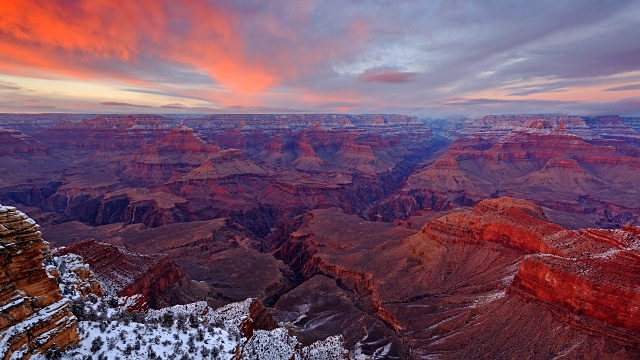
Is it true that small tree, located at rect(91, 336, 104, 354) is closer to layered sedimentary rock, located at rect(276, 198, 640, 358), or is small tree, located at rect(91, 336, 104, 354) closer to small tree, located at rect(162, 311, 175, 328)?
small tree, located at rect(162, 311, 175, 328)

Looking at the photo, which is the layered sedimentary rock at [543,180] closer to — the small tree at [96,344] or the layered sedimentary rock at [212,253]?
the layered sedimentary rock at [212,253]

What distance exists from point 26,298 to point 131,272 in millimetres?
33467

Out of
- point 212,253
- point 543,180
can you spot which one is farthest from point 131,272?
point 543,180

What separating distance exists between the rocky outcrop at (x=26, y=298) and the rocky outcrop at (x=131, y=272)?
2731 cm

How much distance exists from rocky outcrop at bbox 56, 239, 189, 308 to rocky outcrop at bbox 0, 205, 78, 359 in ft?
89.6

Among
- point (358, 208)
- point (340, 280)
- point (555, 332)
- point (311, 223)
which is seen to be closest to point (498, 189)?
point (358, 208)

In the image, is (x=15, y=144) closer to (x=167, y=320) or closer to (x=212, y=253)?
(x=212, y=253)

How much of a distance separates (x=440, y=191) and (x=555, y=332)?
111m

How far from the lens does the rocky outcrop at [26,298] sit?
11703 millimetres

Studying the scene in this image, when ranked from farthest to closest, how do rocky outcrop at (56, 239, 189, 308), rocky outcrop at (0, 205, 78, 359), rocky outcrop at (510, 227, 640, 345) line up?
rocky outcrop at (56, 239, 189, 308) < rocky outcrop at (510, 227, 640, 345) < rocky outcrop at (0, 205, 78, 359)

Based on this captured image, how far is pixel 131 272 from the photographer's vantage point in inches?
1668

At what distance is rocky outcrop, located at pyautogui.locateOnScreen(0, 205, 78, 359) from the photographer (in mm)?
11703

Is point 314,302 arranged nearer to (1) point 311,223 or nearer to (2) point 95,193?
(1) point 311,223

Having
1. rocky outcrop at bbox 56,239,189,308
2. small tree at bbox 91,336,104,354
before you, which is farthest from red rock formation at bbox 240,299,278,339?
small tree at bbox 91,336,104,354
